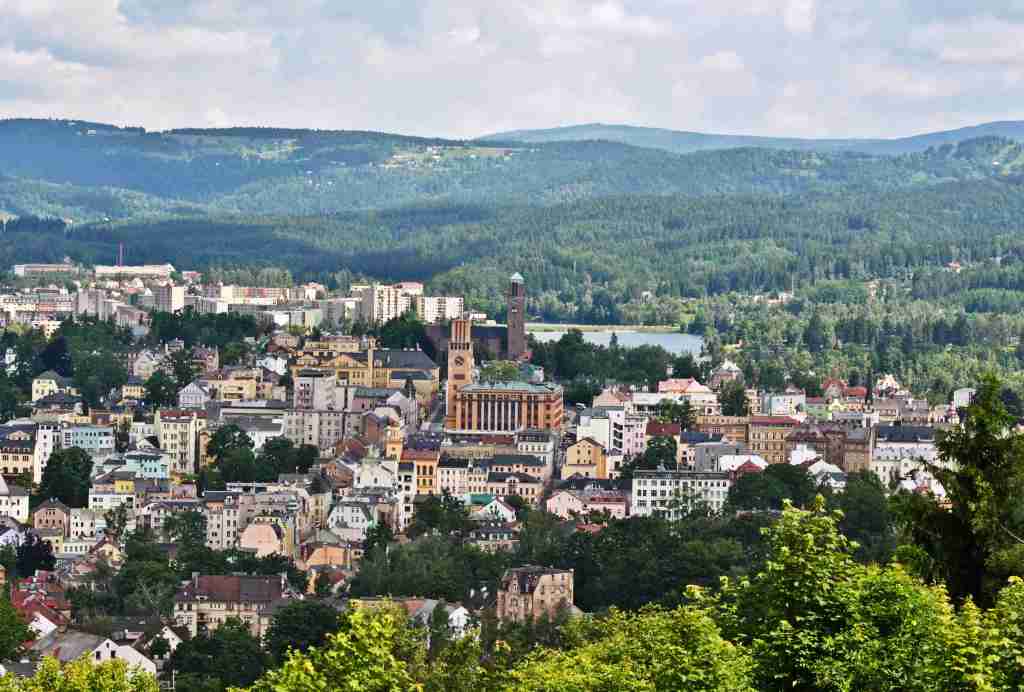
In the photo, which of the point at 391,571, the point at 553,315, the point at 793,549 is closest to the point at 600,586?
the point at 391,571

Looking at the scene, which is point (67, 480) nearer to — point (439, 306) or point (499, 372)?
point (499, 372)

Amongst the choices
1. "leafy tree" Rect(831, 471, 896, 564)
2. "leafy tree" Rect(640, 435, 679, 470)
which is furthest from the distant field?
"leafy tree" Rect(831, 471, 896, 564)

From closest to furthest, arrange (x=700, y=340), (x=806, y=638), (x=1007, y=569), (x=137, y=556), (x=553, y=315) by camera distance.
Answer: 1. (x=806, y=638)
2. (x=1007, y=569)
3. (x=137, y=556)
4. (x=700, y=340)
5. (x=553, y=315)

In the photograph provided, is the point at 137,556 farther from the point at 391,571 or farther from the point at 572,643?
the point at 572,643

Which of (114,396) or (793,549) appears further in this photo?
(114,396)

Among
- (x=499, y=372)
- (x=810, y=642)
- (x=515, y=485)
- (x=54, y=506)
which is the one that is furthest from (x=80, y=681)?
(x=499, y=372)
